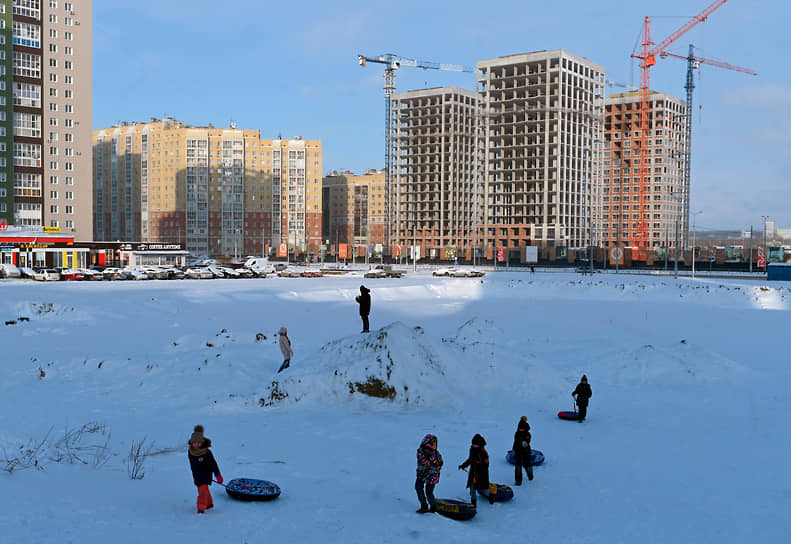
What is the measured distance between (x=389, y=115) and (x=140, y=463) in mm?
162440

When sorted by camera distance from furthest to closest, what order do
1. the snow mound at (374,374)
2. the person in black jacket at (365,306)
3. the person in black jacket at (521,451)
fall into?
1. the person in black jacket at (365,306)
2. the snow mound at (374,374)
3. the person in black jacket at (521,451)

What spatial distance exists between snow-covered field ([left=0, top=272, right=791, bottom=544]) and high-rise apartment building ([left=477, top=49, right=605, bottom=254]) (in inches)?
4359

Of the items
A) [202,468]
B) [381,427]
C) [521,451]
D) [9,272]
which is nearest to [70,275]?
[9,272]

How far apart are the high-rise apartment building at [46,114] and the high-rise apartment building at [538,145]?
277 ft

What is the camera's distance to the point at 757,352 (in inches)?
1016

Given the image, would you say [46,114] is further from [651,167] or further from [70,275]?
[651,167]

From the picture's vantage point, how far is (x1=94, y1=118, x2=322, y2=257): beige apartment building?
17638cm

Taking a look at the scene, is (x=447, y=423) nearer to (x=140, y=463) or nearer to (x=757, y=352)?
(x=140, y=463)

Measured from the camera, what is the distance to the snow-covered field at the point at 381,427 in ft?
32.8

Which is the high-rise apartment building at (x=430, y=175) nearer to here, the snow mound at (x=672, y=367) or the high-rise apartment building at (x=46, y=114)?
the high-rise apartment building at (x=46, y=114)

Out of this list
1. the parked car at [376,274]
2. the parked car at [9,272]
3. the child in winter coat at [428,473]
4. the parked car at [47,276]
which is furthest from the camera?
the parked car at [376,274]

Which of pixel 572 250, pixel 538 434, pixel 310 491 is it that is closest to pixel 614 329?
pixel 538 434

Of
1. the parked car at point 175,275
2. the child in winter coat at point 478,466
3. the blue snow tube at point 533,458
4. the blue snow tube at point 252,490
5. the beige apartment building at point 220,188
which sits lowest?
the blue snow tube at point 533,458

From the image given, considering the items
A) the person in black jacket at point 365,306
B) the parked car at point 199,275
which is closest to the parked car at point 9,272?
the parked car at point 199,275
